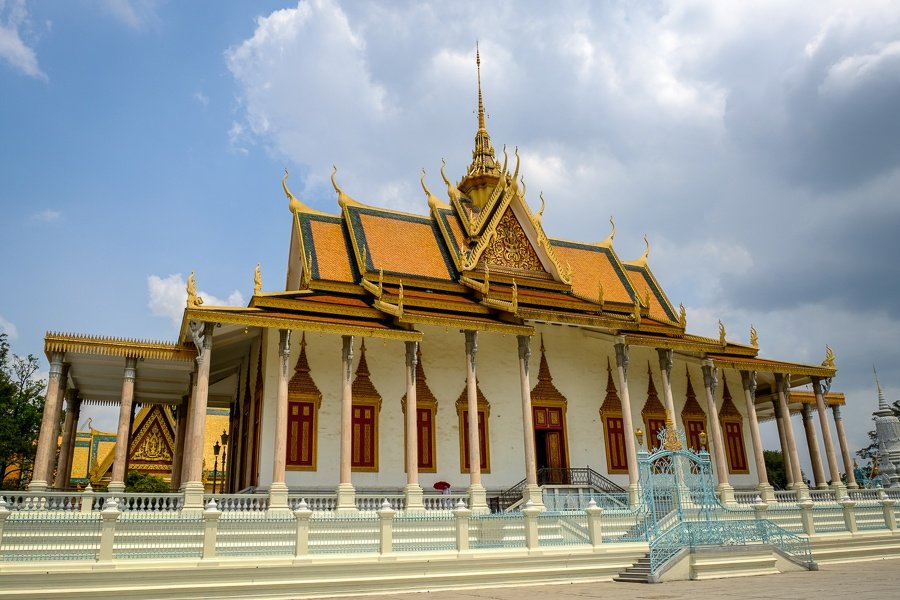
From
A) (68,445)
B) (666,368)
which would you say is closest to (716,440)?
(666,368)

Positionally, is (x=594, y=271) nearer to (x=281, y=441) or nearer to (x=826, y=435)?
(x=826, y=435)

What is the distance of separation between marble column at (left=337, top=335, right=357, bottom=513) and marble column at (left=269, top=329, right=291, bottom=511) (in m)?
1.18

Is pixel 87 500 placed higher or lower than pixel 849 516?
higher

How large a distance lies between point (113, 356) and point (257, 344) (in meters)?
3.39

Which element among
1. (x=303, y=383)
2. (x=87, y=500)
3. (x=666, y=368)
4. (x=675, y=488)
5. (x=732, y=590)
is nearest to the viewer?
(x=732, y=590)

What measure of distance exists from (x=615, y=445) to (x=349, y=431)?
28.5 ft

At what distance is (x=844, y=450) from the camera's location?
24.3 meters

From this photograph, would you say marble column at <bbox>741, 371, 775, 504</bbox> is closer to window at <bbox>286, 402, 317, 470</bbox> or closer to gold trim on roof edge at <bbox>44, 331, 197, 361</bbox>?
window at <bbox>286, 402, 317, 470</bbox>

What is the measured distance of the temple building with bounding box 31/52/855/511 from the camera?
15773 millimetres

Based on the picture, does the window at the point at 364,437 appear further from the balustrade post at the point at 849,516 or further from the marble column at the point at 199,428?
the balustrade post at the point at 849,516

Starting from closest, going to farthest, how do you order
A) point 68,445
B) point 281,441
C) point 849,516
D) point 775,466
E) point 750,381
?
point 281,441
point 849,516
point 68,445
point 750,381
point 775,466

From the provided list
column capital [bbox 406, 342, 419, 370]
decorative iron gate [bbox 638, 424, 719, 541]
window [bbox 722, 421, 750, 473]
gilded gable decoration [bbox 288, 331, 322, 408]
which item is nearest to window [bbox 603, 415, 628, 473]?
window [bbox 722, 421, 750, 473]

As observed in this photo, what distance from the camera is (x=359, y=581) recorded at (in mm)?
10695

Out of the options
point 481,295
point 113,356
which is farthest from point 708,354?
point 113,356
